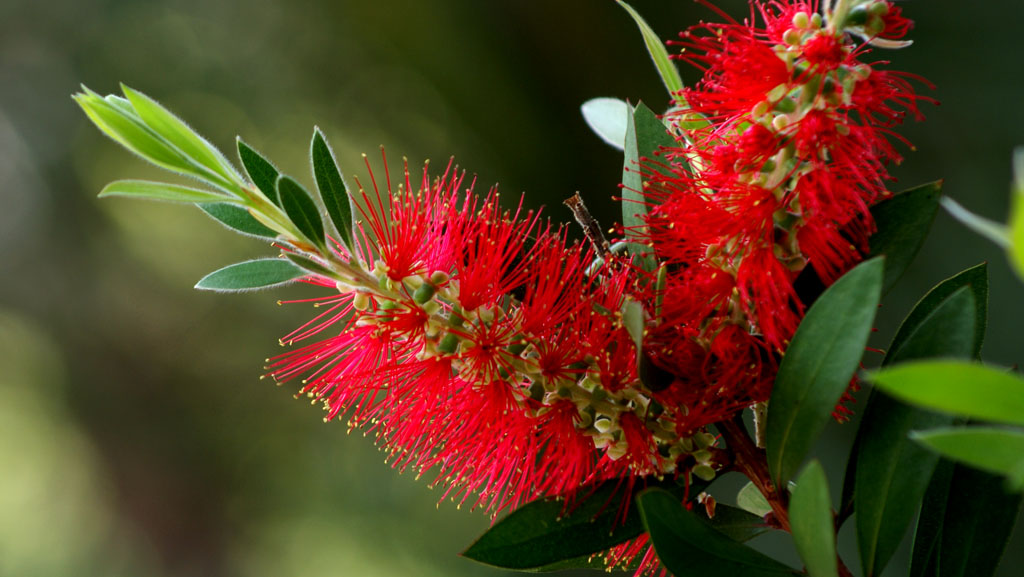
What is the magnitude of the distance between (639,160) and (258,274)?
22 cm

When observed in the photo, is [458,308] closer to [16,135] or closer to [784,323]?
[784,323]

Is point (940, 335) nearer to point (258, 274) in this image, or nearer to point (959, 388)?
point (959, 388)

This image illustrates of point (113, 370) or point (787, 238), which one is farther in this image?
point (113, 370)

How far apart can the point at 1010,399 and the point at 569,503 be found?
246 millimetres

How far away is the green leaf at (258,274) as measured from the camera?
16.2 inches

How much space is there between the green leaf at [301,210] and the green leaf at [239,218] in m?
0.04

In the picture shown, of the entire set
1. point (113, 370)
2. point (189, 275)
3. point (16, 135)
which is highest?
point (16, 135)

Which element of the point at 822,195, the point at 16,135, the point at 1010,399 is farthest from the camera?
the point at 16,135

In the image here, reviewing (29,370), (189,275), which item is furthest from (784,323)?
(29,370)

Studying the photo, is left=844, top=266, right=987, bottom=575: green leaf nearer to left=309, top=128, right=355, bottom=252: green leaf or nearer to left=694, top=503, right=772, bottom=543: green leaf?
left=694, top=503, right=772, bottom=543: green leaf

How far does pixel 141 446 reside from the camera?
189 cm

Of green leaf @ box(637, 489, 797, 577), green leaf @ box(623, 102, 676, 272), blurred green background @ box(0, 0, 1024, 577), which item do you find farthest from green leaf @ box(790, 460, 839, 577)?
blurred green background @ box(0, 0, 1024, 577)

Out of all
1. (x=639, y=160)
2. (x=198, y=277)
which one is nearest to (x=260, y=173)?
(x=639, y=160)

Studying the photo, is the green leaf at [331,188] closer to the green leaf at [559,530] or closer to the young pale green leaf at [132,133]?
the young pale green leaf at [132,133]
